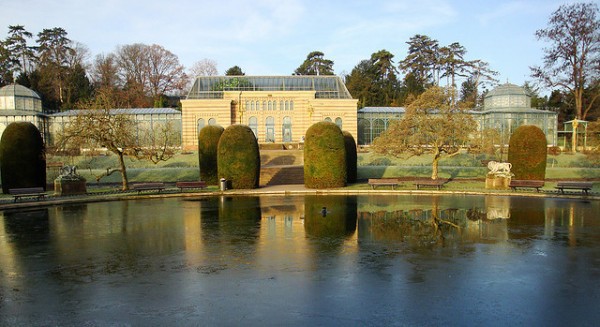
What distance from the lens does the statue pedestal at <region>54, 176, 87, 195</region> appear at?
86.6 feet

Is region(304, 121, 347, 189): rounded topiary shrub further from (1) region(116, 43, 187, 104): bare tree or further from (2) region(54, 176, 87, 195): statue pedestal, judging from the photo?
(1) region(116, 43, 187, 104): bare tree

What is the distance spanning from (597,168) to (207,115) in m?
41.7

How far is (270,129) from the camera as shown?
59.5 m

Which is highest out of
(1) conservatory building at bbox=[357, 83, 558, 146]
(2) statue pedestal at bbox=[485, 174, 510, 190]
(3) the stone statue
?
(1) conservatory building at bbox=[357, 83, 558, 146]

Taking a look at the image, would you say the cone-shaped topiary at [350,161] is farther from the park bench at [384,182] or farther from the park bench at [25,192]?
the park bench at [25,192]

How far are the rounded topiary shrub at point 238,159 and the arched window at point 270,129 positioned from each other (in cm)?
2949

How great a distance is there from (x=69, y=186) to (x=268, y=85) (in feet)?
124

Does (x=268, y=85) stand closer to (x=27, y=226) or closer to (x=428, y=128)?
(x=428, y=128)

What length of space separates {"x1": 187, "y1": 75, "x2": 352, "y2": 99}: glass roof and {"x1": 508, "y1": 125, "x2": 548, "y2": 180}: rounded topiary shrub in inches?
1259

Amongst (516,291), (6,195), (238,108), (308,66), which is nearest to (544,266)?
(516,291)

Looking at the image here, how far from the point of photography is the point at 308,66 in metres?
89.3

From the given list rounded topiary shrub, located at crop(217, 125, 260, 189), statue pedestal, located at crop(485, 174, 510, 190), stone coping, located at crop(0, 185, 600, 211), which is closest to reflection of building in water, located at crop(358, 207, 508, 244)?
stone coping, located at crop(0, 185, 600, 211)

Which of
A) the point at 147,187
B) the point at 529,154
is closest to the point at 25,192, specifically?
the point at 147,187

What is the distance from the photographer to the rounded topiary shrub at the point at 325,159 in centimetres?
2911
